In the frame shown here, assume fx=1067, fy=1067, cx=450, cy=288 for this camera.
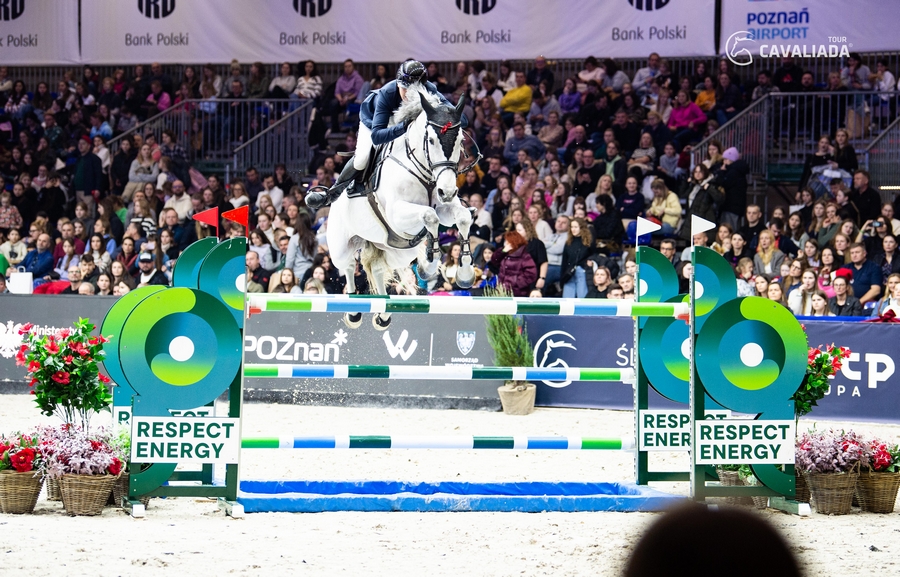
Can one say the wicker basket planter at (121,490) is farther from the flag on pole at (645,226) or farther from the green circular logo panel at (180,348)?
the flag on pole at (645,226)

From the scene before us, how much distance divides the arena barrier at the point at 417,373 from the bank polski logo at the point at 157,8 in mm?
10542

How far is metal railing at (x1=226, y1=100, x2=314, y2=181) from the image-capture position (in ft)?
51.5

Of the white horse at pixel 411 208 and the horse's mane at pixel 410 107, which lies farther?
the horse's mane at pixel 410 107

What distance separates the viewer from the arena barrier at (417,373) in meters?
5.73

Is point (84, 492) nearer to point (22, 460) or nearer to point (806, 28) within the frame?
point (22, 460)

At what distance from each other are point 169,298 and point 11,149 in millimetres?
12713

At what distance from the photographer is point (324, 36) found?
15484 millimetres

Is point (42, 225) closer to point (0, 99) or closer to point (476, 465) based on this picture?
point (0, 99)

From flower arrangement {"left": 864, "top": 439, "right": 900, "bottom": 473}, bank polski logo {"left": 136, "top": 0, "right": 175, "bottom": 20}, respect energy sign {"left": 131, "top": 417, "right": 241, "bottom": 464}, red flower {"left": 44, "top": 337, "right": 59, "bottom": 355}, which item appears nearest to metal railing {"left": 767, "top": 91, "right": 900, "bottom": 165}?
flower arrangement {"left": 864, "top": 439, "right": 900, "bottom": 473}

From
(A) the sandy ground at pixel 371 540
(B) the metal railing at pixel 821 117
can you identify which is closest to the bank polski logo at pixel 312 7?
(B) the metal railing at pixel 821 117

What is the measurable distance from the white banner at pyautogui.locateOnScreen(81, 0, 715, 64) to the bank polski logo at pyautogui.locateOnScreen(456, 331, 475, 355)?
→ 554cm

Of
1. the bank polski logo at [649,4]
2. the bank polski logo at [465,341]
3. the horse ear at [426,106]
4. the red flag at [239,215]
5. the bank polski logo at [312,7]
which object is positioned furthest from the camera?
the bank polski logo at [312,7]

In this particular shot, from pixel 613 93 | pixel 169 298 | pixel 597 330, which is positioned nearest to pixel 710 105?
pixel 613 93

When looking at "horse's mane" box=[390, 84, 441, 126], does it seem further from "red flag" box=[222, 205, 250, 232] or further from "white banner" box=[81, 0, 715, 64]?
"white banner" box=[81, 0, 715, 64]
